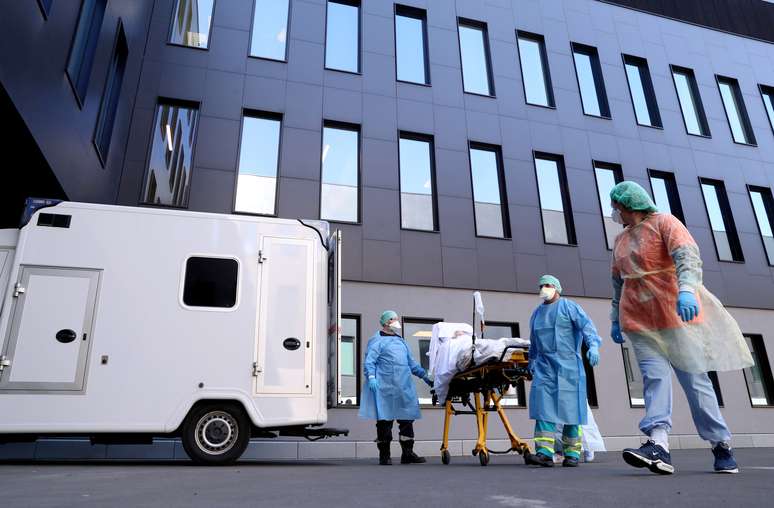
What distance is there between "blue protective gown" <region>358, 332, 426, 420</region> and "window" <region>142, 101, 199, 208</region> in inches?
196

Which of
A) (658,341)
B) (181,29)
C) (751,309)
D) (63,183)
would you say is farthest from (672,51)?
(63,183)

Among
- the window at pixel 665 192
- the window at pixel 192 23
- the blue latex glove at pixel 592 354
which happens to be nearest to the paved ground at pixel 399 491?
the blue latex glove at pixel 592 354

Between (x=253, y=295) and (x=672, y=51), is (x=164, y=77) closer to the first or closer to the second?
(x=253, y=295)

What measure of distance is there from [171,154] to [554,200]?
8020 millimetres

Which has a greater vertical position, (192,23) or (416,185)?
(192,23)

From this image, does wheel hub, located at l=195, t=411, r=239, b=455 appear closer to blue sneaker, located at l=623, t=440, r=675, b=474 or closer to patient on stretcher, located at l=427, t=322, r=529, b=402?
patient on stretcher, located at l=427, t=322, r=529, b=402

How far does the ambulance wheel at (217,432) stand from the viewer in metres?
5.62

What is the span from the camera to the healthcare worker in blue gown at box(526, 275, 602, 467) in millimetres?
5242

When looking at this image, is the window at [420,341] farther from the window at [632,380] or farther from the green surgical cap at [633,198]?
the green surgical cap at [633,198]

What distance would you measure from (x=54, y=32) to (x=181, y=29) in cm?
528

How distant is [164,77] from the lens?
35.1 feet

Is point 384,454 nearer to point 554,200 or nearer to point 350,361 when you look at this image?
point 350,361

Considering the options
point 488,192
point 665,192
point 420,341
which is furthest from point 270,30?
point 665,192

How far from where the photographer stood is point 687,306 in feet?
12.2
